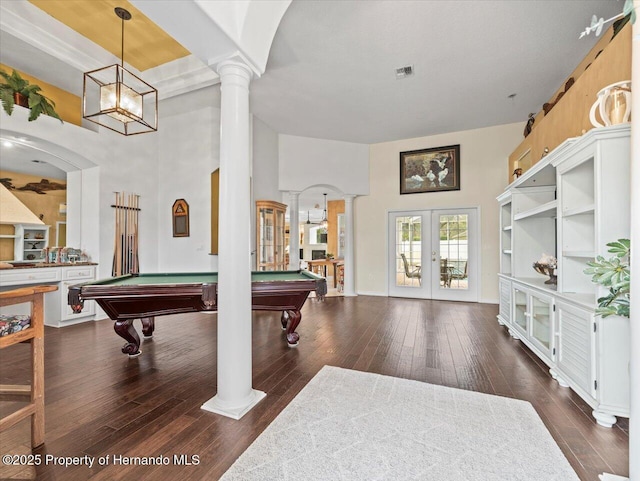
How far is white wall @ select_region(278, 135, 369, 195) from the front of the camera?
664cm

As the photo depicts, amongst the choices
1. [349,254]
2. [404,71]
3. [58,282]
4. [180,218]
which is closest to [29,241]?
[58,282]

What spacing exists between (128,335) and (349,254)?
16.0 ft

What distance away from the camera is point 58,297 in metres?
4.16

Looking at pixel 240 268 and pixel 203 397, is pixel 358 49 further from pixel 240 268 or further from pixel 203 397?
pixel 203 397

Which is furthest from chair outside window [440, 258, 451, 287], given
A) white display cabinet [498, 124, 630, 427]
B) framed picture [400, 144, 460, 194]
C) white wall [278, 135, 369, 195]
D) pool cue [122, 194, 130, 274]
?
pool cue [122, 194, 130, 274]

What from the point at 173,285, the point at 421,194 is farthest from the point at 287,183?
the point at 173,285

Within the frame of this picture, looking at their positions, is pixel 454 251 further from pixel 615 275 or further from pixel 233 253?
pixel 233 253

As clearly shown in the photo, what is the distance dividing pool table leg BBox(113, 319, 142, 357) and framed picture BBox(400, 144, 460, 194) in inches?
226

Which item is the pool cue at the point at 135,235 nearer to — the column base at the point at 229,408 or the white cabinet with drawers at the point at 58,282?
the white cabinet with drawers at the point at 58,282

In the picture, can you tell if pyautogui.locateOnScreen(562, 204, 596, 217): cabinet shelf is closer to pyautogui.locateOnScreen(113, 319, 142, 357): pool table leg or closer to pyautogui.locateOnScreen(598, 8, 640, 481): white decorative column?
pyautogui.locateOnScreen(598, 8, 640, 481): white decorative column

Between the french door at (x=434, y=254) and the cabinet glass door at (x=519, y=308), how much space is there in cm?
260

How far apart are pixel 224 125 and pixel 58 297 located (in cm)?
397

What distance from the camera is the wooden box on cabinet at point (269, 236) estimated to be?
18.7 ft

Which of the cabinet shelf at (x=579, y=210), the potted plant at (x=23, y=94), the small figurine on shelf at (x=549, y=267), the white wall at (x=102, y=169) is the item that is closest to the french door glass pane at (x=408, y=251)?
the small figurine on shelf at (x=549, y=267)
